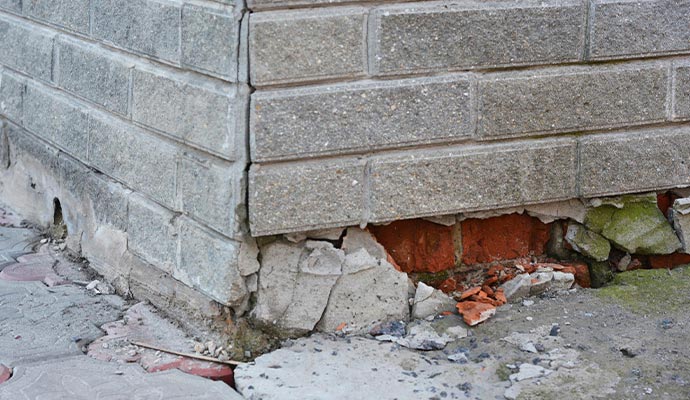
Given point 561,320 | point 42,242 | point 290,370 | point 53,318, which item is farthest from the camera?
point 42,242

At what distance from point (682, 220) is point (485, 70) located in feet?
4.41

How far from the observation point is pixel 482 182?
4582 millimetres

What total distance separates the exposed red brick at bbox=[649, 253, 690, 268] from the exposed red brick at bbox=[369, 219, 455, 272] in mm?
1061

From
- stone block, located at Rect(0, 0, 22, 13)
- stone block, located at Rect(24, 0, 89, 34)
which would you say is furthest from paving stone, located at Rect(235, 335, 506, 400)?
stone block, located at Rect(0, 0, 22, 13)

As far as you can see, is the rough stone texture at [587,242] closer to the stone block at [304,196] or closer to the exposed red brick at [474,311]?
the exposed red brick at [474,311]

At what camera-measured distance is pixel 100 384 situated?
13.8 feet

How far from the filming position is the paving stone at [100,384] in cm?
410

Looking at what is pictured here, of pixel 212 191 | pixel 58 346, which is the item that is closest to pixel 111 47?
pixel 212 191

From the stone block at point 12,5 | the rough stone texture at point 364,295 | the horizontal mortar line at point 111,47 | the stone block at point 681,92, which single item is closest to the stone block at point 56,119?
the horizontal mortar line at point 111,47

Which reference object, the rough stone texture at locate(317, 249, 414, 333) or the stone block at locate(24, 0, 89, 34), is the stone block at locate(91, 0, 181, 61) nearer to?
the stone block at locate(24, 0, 89, 34)

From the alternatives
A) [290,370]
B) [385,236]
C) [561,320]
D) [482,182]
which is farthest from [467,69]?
[290,370]

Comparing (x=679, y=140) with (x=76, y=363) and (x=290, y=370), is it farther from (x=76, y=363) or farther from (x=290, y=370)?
(x=76, y=363)

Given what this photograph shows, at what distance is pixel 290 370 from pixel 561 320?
3.94 ft

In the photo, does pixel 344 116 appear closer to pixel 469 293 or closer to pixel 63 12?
pixel 469 293
